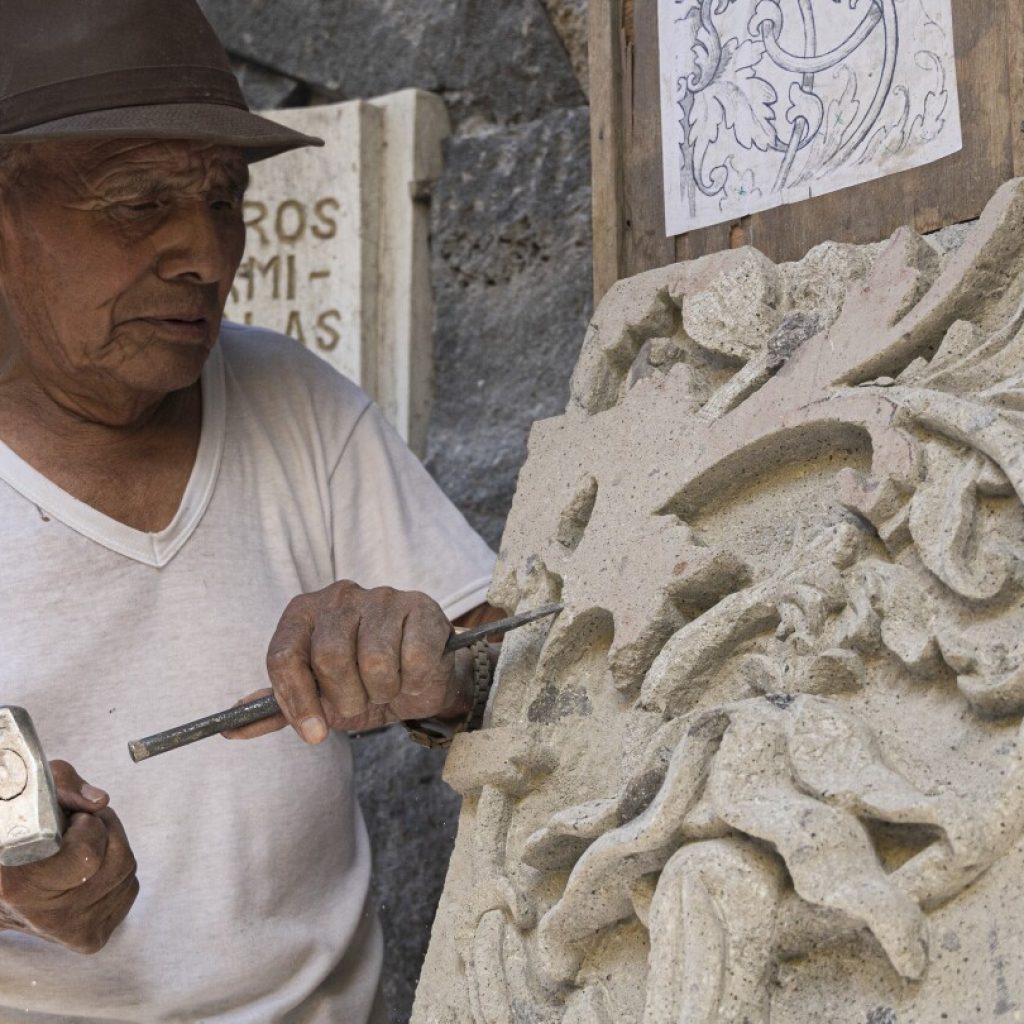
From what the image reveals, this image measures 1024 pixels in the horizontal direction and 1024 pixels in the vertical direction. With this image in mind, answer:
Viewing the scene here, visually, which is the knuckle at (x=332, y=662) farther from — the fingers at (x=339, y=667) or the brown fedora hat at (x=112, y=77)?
the brown fedora hat at (x=112, y=77)

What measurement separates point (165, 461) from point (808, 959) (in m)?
0.94

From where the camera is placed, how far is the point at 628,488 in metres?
1.46

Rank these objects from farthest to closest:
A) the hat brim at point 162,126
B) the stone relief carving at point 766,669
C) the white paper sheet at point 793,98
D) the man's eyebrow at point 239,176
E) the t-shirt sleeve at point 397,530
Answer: the t-shirt sleeve at point 397,530, the man's eyebrow at point 239,176, the hat brim at point 162,126, the white paper sheet at point 793,98, the stone relief carving at point 766,669

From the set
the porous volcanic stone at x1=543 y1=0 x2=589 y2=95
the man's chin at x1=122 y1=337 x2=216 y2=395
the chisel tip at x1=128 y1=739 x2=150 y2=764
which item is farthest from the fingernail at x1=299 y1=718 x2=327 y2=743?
the porous volcanic stone at x1=543 y1=0 x2=589 y2=95

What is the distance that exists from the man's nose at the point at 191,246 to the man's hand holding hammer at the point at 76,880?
489 mm

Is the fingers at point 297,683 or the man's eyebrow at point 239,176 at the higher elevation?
the man's eyebrow at point 239,176

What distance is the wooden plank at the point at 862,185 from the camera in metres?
1.37

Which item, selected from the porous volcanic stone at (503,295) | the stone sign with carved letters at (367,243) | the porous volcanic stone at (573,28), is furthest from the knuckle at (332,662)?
the porous volcanic stone at (573,28)

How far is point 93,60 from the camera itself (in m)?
1.62

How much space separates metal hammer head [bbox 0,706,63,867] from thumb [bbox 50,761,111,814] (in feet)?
0.21

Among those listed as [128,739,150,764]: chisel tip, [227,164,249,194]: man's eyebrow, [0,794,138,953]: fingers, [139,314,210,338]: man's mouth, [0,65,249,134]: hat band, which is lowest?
[0,794,138,953]: fingers

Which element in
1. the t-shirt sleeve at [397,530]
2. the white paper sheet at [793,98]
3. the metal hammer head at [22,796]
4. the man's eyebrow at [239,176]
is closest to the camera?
the metal hammer head at [22,796]

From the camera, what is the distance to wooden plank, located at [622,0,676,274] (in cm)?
169

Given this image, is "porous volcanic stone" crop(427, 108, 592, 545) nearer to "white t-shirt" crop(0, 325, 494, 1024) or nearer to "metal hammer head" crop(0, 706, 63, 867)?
"white t-shirt" crop(0, 325, 494, 1024)
